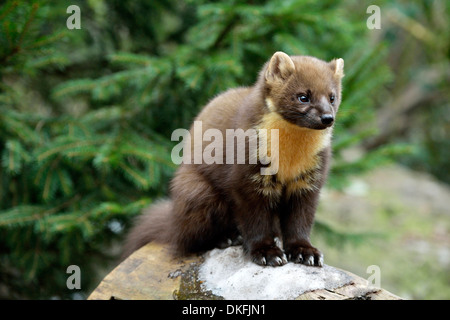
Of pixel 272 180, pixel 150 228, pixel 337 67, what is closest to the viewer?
pixel 272 180

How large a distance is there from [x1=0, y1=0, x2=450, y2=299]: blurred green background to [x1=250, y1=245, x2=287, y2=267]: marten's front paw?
4.85ft

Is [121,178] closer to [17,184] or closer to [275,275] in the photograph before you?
[17,184]

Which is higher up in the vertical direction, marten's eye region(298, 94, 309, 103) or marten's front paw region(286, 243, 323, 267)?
marten's eye region(298, 94, 309, 103)

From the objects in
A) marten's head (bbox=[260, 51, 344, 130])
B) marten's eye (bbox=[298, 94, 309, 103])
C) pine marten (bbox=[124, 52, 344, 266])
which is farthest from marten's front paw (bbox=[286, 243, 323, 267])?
marten's eye (bbox=[298, 94, 309, 103])

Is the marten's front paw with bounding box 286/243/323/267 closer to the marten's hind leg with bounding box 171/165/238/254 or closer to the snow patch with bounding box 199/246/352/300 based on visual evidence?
the snow patch with bounding box 199/246/352/300

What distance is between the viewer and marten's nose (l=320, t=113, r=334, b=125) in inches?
127

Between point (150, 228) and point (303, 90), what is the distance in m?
1.72

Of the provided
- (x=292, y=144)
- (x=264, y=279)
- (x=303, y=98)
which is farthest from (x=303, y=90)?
(x=264, y=279)

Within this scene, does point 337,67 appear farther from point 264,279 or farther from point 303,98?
point 264,279

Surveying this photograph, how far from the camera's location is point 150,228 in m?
4.23

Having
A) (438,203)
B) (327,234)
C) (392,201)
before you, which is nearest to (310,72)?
(327,234)

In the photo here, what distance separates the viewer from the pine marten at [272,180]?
3410 mm

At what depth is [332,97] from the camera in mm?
3438

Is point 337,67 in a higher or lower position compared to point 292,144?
higher
